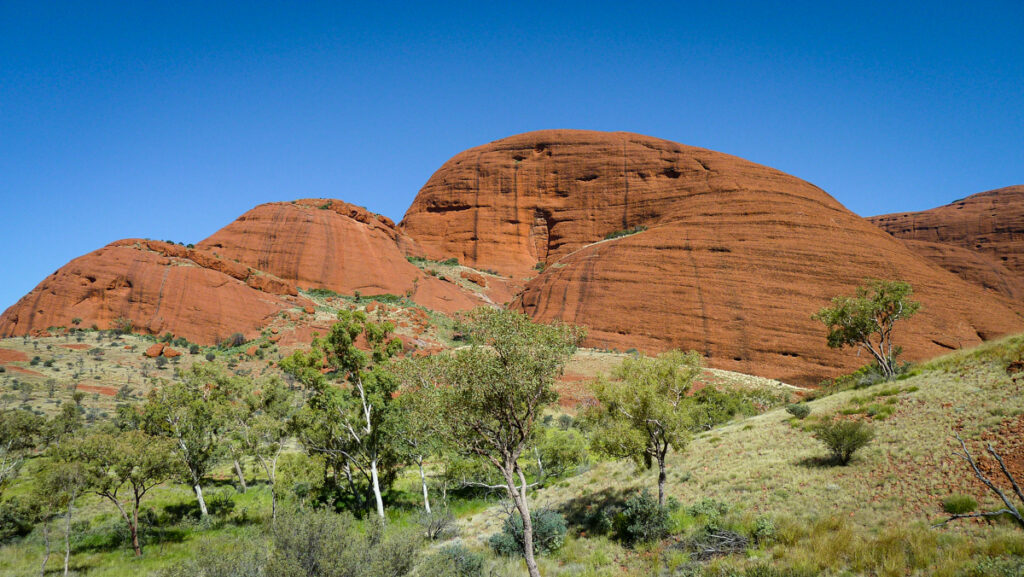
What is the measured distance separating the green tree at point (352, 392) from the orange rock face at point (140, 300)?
134 ft

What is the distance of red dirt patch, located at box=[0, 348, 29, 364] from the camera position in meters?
38.0

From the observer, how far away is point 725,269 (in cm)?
5125

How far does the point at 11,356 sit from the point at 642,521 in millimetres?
54107

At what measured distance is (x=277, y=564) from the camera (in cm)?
906

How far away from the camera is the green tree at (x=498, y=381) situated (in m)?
10.4

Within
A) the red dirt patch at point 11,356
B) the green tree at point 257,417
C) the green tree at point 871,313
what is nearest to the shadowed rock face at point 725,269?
the green tree at point 871,313

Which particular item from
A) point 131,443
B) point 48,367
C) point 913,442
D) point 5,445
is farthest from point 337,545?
point 48,367

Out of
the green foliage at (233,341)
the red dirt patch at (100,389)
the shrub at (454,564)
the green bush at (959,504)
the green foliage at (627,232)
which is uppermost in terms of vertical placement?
the green foliage at (627,232)

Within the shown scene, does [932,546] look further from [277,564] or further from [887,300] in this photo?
[887,300]

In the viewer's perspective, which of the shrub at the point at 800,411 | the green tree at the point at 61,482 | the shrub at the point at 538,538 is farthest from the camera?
the shrub at the point at 800,411

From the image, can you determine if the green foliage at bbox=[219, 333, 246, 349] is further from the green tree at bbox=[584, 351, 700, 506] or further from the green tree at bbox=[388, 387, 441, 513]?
the green tree at bbox=[584, 351, 700, 506]

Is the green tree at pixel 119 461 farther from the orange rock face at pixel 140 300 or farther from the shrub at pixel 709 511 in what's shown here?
the orange rock face at pixel 140 300

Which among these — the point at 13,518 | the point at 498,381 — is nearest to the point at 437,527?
the point at 498,381

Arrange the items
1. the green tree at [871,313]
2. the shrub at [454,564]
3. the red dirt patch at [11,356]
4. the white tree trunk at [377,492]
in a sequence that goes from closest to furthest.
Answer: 1. the shrub at [454,564]
2. the white tree trunk at [377,492]
3. the green tree at [871,313]
4. the red dirt patch at [11,356]
